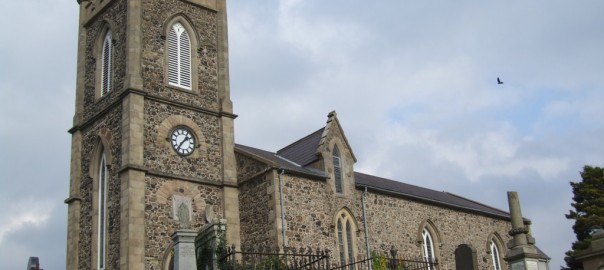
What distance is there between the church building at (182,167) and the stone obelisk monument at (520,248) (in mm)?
9343

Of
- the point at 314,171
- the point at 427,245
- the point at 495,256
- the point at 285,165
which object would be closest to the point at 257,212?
the point at 285,165

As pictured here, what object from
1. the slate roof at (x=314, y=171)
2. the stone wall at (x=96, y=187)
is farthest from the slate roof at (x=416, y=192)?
the stone wall at (x=96, y=187)

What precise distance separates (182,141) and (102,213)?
4116 millimetres

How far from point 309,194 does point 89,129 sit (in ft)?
32.0

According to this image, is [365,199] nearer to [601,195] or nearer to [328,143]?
[328,143]

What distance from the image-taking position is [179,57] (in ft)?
101

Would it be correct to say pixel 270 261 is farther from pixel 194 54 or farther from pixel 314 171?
pixel 194 54

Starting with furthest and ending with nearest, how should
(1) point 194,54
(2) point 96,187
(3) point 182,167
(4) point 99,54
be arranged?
(4) point 99,54
(1) point 194,54
(2) point 96,187
(3) point 182,167

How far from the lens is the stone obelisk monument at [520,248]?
17688 mm

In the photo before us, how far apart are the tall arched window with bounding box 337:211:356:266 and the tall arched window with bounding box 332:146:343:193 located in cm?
109

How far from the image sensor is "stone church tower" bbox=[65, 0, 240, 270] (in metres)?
27.3

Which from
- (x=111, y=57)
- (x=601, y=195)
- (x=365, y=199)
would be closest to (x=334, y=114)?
(x=365, y=199)

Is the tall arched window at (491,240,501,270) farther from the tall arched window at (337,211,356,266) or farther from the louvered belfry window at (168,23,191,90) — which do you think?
the louvered belfry window at (168,23,191,90)

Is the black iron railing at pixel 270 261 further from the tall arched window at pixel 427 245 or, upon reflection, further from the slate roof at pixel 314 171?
the tall arched window at pixel 427 245
